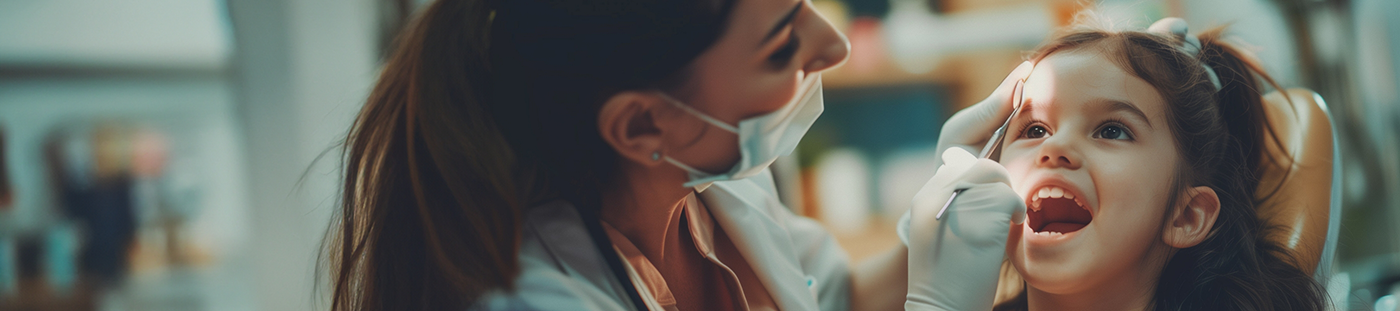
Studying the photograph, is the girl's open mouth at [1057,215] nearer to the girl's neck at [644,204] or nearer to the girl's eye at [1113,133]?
the girl's eye at [1113,133]

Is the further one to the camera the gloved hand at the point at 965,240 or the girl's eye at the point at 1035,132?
the girl's eye at the point at 1035,132

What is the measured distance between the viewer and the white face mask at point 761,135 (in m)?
0.86

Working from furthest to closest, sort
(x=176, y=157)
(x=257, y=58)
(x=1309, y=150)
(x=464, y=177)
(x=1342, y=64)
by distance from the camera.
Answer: (x=176, y=157)
(x=257, y=58)
(x=1342, y=64)
(x=1309, y=150)
(x=464, y=177)

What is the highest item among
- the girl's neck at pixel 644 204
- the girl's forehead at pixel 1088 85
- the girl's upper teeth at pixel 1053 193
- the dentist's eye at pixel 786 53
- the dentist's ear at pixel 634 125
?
the dentist's eye at pixel 786 53

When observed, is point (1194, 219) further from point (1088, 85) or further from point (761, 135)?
point (761, 135)

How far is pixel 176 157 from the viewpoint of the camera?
8.36 ft

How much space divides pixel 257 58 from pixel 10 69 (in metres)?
0.95

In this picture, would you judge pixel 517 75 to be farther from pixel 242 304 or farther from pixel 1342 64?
pixel 242 304

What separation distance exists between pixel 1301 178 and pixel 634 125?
929 mm

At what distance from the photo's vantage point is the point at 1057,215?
1002 mm

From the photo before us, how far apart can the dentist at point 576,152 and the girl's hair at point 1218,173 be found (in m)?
0.21

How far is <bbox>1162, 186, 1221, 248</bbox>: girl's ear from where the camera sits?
945 mm

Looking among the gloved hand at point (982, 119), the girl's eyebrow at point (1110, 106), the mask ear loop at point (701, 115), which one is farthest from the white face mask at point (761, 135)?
the girl's eyebrow at point (1110, 106)

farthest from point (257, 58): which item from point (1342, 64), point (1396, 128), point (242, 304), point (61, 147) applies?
point (1396, 128)
